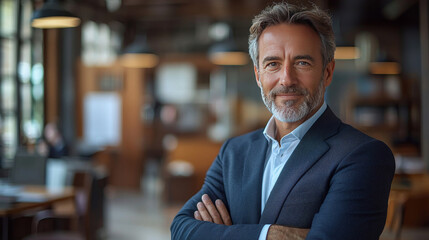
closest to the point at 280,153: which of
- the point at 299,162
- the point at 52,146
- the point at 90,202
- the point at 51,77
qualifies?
the point at 299,162

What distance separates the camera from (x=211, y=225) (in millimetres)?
1967

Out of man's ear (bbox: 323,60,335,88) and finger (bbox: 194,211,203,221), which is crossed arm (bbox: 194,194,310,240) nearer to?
finger (bbox: 194,211,203,221)

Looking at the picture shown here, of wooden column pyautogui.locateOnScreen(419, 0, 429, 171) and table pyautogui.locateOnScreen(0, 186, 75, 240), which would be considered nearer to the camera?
table pyautogui.locateOnScreen(0, 186, 75, 240)

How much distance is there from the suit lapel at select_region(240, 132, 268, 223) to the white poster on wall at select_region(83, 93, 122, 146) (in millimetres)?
10379

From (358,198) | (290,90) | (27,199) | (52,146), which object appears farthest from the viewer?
(52,146)

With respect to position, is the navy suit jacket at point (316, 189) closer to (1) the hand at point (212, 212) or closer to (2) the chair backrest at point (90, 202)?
(1) the hand at point (212, 212)

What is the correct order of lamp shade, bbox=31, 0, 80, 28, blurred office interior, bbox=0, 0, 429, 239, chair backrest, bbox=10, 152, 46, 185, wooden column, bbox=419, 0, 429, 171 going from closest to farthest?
lamp shade, bbox=31, 0, 80, 28 < chair backrest, bbox=10, 152, 46, 185 < blurred office interior, bbox=0, 0, 429, 239 < wooden column, bbox=419, 0, 429, 171

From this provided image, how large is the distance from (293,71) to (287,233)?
2.06ft

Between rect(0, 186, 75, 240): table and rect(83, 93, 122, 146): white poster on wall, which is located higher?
rect(83, 93, 122, 146): white poster on wall

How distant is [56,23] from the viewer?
6266 mm

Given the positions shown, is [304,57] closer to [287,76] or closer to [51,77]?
[287,76]

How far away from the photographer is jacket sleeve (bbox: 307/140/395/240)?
5.58 feet

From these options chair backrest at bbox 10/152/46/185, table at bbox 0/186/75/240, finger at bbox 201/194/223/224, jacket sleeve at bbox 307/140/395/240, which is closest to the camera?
jacket sleeve at bbox 307/140/395/240

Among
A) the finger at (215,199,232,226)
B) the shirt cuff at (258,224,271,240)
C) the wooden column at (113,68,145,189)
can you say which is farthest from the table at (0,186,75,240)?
the wooden column at (113,68,145,189)
